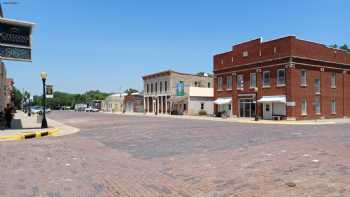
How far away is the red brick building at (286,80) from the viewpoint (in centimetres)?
3703

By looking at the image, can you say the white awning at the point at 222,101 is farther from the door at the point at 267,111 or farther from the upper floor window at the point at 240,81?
the door at the point at 267,111

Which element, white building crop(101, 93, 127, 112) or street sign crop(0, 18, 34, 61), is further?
white building crop(101, 93, 127, 112)

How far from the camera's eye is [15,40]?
66.4 feet

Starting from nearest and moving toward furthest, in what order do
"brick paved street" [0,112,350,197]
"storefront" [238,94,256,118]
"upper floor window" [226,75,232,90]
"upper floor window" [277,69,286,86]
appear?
"brick paved street" [0,112,350,197], "upper floor window" [277,69,286,86], "storefront" [238,94,256,118], "upper floor window" [226,75,232,90]

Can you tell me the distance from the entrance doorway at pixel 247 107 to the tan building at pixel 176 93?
1454cm

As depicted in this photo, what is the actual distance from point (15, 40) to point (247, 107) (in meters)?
30.6

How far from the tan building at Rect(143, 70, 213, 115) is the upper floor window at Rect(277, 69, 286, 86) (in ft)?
69.5

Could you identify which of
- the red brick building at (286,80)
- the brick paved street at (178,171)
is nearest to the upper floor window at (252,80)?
the red brick building at (286,80)

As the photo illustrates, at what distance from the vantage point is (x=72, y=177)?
7410mm

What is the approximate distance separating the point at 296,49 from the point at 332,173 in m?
32.2

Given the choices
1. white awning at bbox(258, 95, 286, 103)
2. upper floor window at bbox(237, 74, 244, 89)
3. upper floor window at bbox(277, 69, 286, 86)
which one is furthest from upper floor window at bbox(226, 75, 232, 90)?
upper floor window at bbox(277, 69, 286, 86)

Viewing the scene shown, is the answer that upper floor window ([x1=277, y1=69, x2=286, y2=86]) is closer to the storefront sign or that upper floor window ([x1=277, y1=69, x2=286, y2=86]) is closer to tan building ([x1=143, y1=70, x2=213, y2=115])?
tan building ([x1=143, y1=70, x2=213, y2=115])

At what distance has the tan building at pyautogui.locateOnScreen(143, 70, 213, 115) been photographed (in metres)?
58.3

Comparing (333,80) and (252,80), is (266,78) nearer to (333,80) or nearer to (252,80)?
(252,80)
